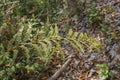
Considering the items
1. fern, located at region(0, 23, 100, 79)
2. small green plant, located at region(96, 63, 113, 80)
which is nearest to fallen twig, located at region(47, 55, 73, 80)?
fern, located at region(0, 23, 100, 79)

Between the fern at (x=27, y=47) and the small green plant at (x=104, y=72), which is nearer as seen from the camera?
the fern at (x=27, y=47)

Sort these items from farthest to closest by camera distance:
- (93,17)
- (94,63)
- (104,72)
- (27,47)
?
1. (93,17)
2. (94,63)
3. (27,47)
4. (104,72)

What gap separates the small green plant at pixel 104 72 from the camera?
4806mm

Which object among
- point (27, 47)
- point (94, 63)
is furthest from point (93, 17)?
point (27, 47)

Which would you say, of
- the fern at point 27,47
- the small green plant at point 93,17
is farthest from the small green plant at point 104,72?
the small green plant at point 93,17

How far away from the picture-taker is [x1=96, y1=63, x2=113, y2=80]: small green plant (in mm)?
4806

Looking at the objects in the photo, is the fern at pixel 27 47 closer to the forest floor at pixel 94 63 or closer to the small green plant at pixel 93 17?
the forest floor at pixel 94 63

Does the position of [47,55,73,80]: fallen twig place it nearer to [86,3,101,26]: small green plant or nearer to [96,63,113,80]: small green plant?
[96,63,113,80]: small green plant

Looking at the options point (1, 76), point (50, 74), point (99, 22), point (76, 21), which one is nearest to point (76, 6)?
point (76, 21)

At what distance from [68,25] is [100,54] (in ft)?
4.77

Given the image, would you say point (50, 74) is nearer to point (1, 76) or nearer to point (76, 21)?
point (1, 76)

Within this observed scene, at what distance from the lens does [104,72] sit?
4863 mm

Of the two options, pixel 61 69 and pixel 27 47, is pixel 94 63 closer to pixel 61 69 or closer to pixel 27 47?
pixel 61 69

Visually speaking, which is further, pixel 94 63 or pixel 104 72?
pixel 94 63
